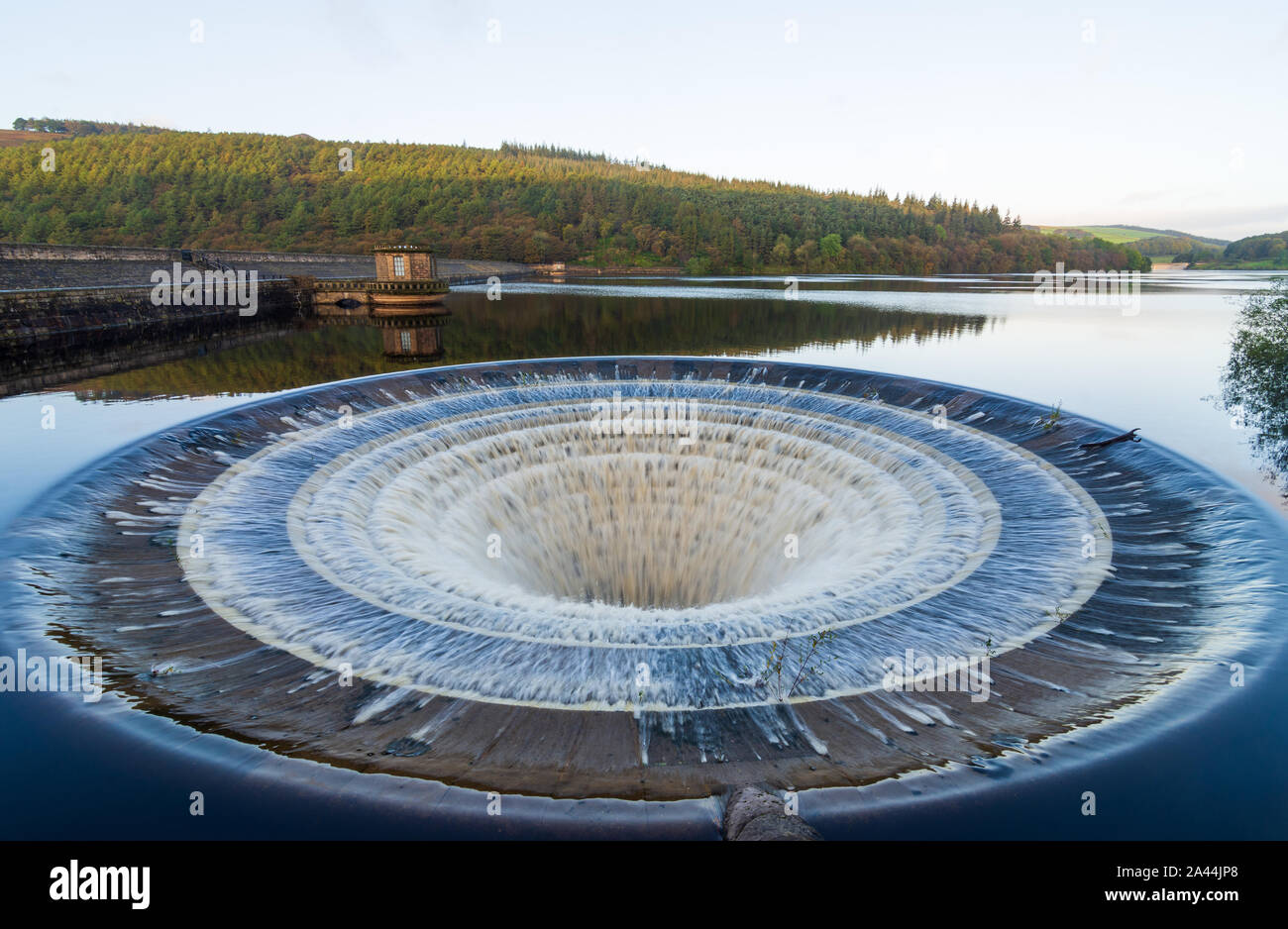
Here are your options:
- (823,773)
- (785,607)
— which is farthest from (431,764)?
(785,607)

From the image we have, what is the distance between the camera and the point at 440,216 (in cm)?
12231

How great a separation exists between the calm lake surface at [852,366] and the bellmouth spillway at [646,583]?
2.15 ft

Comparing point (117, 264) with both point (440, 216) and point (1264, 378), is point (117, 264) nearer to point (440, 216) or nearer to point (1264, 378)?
point (1264, 378)

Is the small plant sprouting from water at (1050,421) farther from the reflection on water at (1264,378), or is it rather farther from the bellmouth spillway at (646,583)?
the reflection on water at (1264,378)

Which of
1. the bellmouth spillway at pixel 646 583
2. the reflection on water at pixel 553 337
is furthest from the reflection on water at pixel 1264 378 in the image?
the reflection on water at pixel 553 337

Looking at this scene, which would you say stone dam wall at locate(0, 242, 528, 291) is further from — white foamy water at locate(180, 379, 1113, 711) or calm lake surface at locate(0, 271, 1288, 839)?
white foamy water at locate(180, 379, 1113, 711)

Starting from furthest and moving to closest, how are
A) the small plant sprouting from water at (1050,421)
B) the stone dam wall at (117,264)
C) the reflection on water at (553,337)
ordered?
1. the stone dam wall at (117,264)
2. the reflection on water at (553,337)
3. the small plant sprouting from water at (1050,421)

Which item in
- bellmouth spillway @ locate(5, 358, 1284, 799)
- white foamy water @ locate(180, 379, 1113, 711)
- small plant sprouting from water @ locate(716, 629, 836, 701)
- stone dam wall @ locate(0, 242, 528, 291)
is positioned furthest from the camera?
stone dam wall @ locate(0, 242, 528, 291)

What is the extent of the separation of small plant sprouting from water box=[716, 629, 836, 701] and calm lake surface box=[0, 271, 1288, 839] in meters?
1.95

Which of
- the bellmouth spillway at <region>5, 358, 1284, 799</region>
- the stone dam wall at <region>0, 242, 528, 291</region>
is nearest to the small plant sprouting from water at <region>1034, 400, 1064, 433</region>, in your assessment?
the bellmouth spillway at <region>5, 358, 1284, 799</region>

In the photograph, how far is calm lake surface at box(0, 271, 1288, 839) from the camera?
475 centimetres

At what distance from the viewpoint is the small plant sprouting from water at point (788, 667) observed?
6.61 metres

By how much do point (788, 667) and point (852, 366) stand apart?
23926 millimetres
